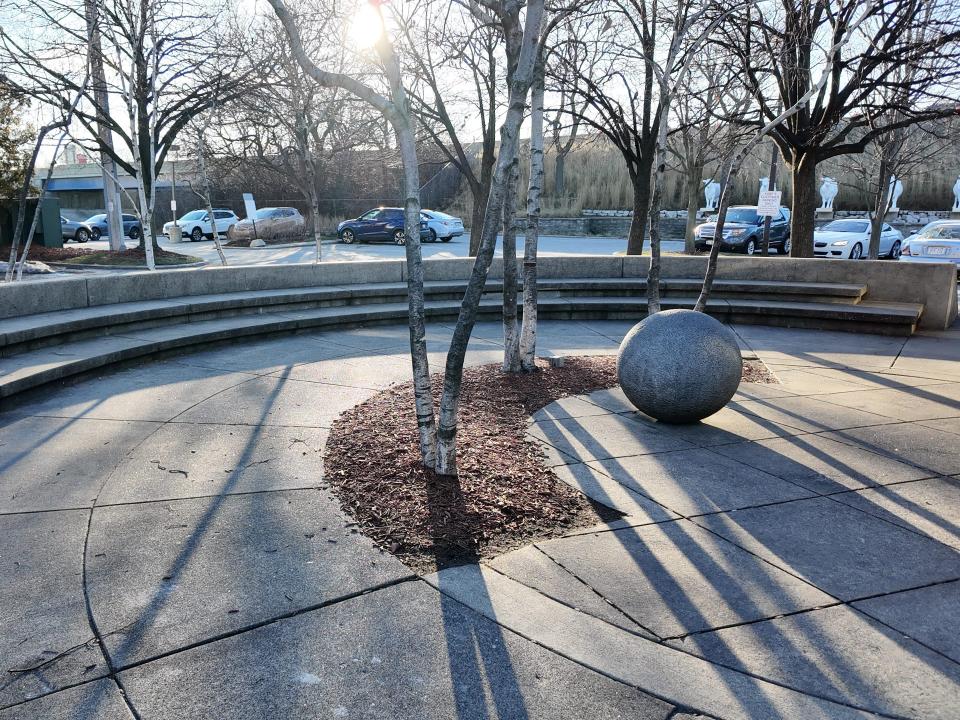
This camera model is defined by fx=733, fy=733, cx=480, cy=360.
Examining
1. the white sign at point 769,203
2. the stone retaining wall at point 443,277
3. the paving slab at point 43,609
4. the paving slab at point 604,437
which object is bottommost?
the paving slab at point 604,437

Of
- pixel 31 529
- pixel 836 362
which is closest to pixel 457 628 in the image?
pixel 31 529

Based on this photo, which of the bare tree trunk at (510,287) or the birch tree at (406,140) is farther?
the bare tree trunk at (510,287)

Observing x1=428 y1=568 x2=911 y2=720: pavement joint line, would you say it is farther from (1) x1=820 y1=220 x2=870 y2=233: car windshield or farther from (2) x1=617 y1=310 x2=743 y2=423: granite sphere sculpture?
(1) x1=820 y1=220 x2=870 y2=233: car windshield

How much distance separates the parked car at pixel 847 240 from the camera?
24844mm

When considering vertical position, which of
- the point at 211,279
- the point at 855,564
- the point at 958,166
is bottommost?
the point at 855,564

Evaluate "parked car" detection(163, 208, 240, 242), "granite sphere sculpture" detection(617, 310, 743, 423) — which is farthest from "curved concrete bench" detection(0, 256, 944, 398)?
"parked car" detection(163, 208, 240, 242)

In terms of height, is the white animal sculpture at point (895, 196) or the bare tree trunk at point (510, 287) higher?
the white animal sculpture at point (895, 196)

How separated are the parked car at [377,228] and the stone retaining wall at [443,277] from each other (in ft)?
70.6

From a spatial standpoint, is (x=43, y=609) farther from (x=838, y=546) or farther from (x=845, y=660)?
(x=838, y=546)

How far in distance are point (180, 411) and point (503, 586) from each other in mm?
4049

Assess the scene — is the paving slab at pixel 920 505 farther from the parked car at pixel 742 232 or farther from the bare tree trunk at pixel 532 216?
the parked car at pixel 742 232

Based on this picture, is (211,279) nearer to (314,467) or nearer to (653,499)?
(314,467)

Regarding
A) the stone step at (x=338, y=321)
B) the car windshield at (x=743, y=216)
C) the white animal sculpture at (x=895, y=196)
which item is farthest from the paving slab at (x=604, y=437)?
the white animal sculpture at (x=895, y=196)

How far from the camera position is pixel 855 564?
3.93m
